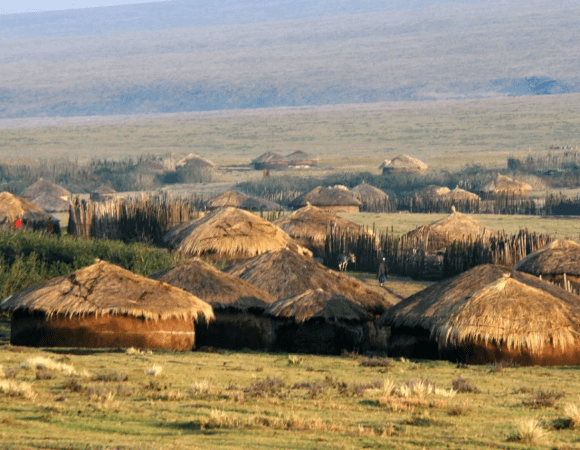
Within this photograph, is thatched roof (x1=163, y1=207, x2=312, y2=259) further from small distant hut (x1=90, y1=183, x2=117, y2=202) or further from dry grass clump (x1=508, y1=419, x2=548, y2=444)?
small distant hut (x1=90, y1=183, x2=117, y2=202)

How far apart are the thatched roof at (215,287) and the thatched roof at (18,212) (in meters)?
16.0

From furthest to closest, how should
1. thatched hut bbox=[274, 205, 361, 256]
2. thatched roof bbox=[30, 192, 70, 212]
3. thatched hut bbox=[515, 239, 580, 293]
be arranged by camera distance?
thatched roof bbox=[30, 192, 70, 212] < thatched hut bbox=[274, 205, 361, 256] < thatched hut bbox=[515, 239, 580, 293]

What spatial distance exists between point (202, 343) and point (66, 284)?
107 inches

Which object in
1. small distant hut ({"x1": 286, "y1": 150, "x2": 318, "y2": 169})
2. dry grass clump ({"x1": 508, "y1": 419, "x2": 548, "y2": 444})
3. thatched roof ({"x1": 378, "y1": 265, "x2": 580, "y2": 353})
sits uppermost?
dry grass clump ({"x1": 508, "y1": 419, "x2": 548, "y2": 444})

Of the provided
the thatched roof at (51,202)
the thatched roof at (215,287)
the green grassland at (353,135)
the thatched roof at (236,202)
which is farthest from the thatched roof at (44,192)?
the thatched roof at (215,287)

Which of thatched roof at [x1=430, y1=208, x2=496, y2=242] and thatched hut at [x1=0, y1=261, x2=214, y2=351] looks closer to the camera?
thatched hut at [x1=0, y1=261, x2=214, y2=351]

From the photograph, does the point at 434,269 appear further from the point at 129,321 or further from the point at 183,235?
the point at 129,321

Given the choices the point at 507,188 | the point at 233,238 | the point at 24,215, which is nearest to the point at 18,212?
the point at 24,215

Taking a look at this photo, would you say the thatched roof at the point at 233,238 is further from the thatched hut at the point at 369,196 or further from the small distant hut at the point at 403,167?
the small distant hut at the point at 403,167

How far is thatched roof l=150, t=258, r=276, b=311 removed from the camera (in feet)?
71.7

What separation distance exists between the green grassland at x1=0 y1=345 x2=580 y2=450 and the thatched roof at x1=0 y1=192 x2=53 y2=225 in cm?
1995

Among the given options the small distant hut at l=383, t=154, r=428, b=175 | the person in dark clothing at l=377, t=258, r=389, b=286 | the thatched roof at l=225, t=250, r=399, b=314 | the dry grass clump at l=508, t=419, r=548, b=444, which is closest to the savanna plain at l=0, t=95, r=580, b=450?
the dry grass clump at l=508, t=419, r=548, b=444

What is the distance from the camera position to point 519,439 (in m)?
11.4

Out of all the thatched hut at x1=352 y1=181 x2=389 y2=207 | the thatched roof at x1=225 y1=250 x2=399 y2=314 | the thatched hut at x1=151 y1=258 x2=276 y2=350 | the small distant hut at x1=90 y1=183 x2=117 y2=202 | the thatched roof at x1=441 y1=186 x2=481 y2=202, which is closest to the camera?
the thatched hut at x1=151 y1=258 x2=276 y2=350
